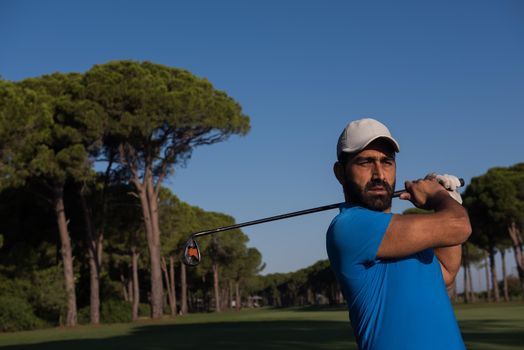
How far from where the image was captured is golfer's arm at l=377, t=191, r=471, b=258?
2355mm

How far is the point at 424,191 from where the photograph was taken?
2.70 meters

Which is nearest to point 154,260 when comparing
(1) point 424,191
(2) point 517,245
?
(2) point 517,245

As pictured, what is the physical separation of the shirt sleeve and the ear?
0.89 ft

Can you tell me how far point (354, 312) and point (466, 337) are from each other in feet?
48.6

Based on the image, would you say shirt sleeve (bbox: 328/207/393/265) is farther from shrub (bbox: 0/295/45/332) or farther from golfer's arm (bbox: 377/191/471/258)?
shrub (bbox: 0/295/45/332)

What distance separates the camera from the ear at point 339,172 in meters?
2.75

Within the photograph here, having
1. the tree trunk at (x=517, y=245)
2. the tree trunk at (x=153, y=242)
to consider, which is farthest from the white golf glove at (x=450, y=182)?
the tree trunk at (x=517, y=245)

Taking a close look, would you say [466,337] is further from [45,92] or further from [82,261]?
[82,261]

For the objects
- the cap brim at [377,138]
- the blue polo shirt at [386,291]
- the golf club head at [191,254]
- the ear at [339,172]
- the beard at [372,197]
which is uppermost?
the cap brim at [377,138]

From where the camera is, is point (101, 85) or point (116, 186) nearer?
point (101, 85)

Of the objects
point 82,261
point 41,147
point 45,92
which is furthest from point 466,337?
point 82,261

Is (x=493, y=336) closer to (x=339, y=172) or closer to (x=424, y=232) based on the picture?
(x=339, y=172)

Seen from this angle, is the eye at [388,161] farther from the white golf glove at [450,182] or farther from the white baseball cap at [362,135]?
the white golf glove at [450,182]

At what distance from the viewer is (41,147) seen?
34.4m
